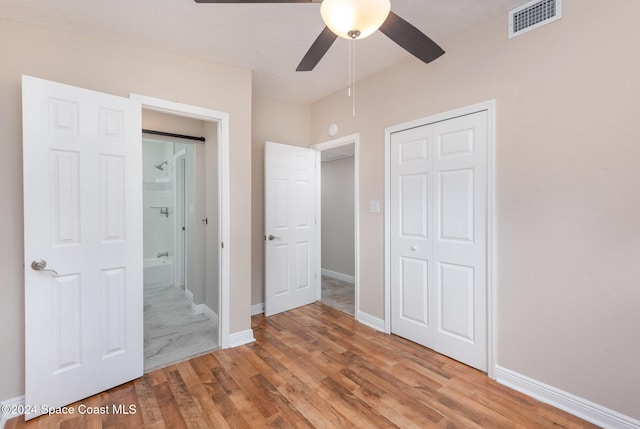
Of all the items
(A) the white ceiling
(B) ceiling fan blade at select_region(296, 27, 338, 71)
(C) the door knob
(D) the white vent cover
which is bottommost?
(C) the door knob

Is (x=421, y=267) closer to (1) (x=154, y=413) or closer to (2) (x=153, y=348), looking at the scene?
(1) (x=154, y=413)

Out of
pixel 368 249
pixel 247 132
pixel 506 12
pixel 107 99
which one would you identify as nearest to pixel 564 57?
pixel 506 12

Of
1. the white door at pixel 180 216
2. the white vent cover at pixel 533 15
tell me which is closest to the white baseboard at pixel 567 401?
the white vent cover at pixel 533 15

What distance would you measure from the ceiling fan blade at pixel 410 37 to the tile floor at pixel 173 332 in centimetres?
283

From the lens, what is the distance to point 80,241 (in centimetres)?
190

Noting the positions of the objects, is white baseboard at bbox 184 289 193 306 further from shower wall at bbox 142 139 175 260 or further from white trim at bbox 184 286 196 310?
shower wall at bbox 142 139 175 260

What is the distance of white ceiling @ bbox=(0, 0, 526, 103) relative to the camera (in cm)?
186

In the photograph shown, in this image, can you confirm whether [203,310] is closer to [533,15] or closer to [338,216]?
[338,216]

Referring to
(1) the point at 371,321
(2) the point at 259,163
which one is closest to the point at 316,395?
(1) the point at 371,321

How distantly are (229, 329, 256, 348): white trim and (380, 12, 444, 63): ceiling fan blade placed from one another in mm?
2676

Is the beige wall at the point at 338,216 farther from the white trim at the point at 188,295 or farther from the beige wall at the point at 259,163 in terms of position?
the white trim at the point at 188,295

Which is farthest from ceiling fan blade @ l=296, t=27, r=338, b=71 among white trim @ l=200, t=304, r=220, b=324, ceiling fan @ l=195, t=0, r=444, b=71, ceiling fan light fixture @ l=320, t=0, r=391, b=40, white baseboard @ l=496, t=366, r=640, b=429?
white trim @ l=200, t=304, r=220, b=324

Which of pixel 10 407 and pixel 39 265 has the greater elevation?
pixel 39 265

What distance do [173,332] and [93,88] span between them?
2355 millimetres
